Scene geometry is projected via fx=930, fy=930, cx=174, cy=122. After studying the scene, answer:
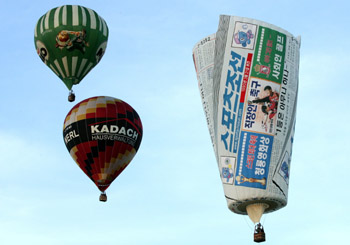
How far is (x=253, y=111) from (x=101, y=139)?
6915mm

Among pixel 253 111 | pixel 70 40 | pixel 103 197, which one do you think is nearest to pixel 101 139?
pixel 103 197

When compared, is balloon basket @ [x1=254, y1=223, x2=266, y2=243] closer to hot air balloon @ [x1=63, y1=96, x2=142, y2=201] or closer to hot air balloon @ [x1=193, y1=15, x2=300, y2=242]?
hot air balloon @ [x1=193, y1=15, x2=300, y2=242]

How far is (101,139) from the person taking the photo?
4019cm

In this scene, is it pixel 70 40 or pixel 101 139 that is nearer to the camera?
pixel 70 40

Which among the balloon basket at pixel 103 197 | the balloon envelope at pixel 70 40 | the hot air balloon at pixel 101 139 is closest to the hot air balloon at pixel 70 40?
the balloon envelope at pixel 70 40

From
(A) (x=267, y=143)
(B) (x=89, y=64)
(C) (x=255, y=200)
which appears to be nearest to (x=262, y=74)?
(A) (x=267, y=143)

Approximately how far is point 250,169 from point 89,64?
8.99 metres

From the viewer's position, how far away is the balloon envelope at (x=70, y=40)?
40131mm

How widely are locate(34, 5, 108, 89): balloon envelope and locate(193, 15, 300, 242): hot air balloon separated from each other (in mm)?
5340

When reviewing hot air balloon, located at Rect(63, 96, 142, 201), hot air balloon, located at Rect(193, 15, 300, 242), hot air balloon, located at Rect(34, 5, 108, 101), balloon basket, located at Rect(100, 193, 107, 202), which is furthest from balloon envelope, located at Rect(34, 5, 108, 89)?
hot air balloon, located at Rect(193, 15, 300, 242)

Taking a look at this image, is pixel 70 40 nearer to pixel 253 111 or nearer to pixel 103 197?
pixel 103 197

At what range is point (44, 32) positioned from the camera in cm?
4047

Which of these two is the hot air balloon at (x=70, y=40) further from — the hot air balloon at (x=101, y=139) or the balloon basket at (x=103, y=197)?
the balloon basket at (x=103, y=197)

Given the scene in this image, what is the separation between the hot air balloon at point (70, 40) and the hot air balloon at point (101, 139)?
125 centimetres
